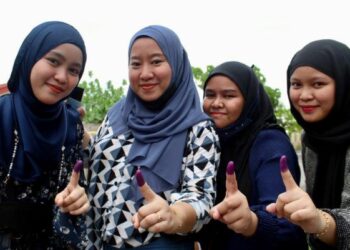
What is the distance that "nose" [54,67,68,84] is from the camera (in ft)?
6.81

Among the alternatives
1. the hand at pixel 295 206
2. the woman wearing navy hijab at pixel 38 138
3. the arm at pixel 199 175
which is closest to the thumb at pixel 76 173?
the woman wearing navy hijab at pixel 38 138

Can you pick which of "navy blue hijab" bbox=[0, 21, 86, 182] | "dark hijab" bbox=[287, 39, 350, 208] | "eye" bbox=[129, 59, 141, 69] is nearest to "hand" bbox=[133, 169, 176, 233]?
"navy blue hijab" bbox=[0, 21, 86, 182]

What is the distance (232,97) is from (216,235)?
71 cm

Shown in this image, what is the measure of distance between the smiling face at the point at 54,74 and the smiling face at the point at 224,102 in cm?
77

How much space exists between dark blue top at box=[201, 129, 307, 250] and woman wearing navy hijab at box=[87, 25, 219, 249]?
0.74 feet

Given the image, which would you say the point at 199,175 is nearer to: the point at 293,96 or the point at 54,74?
the point at 293,96

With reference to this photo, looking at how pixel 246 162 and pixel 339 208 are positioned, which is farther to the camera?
pixel 246 162

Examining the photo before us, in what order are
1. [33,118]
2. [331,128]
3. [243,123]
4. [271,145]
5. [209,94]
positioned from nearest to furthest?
[33,118], [331,128], [271,145], [243,123], [209,94]

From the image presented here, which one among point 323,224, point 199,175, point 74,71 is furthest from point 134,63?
point 323,224

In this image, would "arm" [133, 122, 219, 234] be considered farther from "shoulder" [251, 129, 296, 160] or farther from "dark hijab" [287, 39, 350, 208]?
"dark hijab" [287, 39, 350, 208]

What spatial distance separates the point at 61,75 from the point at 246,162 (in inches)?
37.9

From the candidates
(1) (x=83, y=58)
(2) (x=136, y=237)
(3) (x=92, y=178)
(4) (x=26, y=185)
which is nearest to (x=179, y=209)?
(2) (x=136, y=237)

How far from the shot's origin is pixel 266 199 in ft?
6.97

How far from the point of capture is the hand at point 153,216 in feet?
5.44
